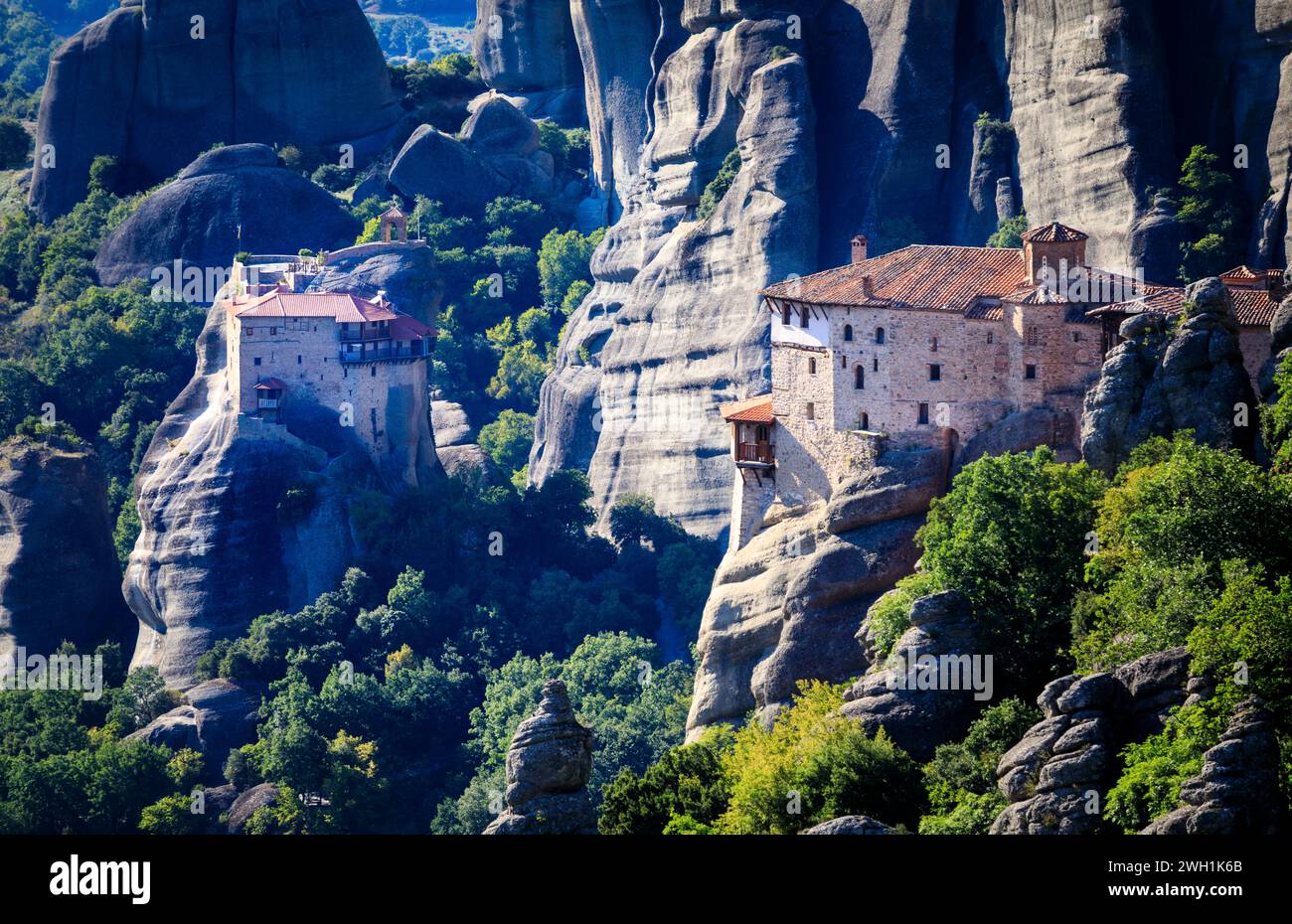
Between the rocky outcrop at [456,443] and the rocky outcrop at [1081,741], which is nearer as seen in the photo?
the rocky outcrop at [1081,741]

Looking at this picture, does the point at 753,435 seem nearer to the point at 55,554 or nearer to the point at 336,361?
the point at 336,361

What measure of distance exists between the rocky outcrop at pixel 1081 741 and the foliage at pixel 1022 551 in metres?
6.36

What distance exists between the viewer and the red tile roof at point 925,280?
189 feet

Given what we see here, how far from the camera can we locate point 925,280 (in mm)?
58781

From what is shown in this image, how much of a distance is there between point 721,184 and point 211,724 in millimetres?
25653

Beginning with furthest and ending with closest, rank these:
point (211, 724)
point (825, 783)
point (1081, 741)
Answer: point (211, 724) → point (825, 783) → point (1081, 741)

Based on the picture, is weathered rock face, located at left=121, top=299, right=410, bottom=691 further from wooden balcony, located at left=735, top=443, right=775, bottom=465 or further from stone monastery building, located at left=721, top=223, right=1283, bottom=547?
stone monastery building, located at left=721, top=223, right=1283, bottom=547

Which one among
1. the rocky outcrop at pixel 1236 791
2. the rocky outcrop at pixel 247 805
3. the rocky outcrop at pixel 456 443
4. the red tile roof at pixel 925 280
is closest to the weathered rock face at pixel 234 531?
the rocky outcrop at pixel 247 805

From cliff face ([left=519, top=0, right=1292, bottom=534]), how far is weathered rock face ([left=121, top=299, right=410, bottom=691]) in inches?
435

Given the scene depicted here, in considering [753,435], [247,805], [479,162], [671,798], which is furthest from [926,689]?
[479,162]

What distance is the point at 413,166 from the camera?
370ft

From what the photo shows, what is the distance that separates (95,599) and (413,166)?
2920 centimetres

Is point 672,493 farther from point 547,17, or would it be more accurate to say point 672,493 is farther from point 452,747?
point 547,17

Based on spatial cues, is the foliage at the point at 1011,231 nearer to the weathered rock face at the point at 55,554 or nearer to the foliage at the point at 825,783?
the foliage at the point at 825,783
